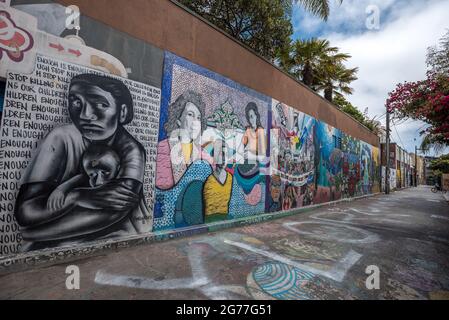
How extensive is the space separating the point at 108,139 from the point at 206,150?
2392 millimetres

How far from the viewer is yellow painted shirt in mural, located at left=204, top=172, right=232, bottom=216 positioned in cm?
602

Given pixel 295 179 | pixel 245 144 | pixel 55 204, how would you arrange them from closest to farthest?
pixel 55 204 → pixel 245 144 → pixel 295 179

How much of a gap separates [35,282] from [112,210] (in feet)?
5.01

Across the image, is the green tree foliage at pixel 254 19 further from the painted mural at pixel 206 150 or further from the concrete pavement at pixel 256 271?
the concrete pavement at pixel 256 271

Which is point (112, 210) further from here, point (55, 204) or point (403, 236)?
point (403, 236)

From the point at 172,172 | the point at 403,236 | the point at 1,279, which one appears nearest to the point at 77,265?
the point at 1,279

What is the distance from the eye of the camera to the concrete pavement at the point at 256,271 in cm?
282

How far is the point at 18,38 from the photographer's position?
11.0ft

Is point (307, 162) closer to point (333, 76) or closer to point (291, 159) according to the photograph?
point (291, 159)

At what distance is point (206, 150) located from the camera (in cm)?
600

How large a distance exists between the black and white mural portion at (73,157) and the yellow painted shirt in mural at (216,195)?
1.58 m

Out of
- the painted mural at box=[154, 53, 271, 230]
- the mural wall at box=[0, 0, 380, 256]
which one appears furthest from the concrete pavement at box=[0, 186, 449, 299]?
the painted mural at box=[154, 53, 271, 230]

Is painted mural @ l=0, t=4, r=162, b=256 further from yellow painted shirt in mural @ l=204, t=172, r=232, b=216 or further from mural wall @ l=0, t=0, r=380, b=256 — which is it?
yellow painted shirt in mural @ l=204, t=172, r=232, b=216

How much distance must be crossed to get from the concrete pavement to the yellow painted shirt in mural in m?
0.83
